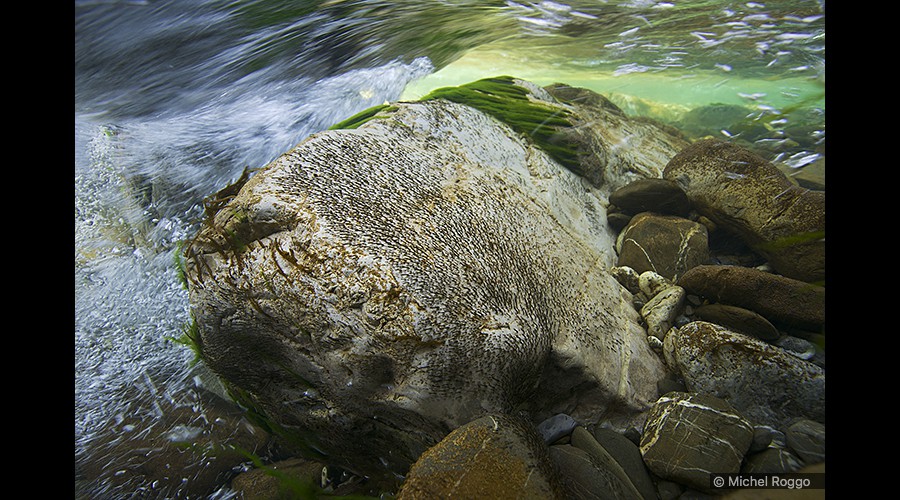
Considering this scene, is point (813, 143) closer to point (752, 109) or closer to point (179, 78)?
point (752, 109)

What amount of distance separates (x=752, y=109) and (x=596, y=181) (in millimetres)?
1232

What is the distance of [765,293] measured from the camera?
1969mm

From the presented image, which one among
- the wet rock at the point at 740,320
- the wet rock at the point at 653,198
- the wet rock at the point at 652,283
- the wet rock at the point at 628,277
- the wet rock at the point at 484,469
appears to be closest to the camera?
the wet rock at the point at 484,469

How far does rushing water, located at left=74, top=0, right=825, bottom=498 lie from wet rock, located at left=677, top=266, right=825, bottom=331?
892mm

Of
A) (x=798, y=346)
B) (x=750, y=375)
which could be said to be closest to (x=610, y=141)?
(x=798, y=346)

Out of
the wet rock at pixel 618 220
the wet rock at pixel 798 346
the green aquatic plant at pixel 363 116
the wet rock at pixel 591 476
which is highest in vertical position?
the green aquatic plant at pixel 363 116

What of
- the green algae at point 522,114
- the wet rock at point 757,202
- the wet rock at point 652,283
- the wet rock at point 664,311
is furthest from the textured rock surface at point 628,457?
the green algae at point 522,114

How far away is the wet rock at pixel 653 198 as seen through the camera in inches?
106

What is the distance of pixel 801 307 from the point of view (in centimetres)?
187

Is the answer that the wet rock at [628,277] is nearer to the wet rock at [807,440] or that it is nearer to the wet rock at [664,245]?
the wet rock at [664,245]

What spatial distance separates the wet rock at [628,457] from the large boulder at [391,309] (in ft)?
0.45

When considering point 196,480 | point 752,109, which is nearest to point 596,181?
point 752,109

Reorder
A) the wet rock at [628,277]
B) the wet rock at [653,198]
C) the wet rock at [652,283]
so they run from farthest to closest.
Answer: the wet rock at [653,198] < the wet rock at [628,277] < the wet rock at [652,283]

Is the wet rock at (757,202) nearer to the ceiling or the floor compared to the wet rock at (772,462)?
nearer to the ceiling
